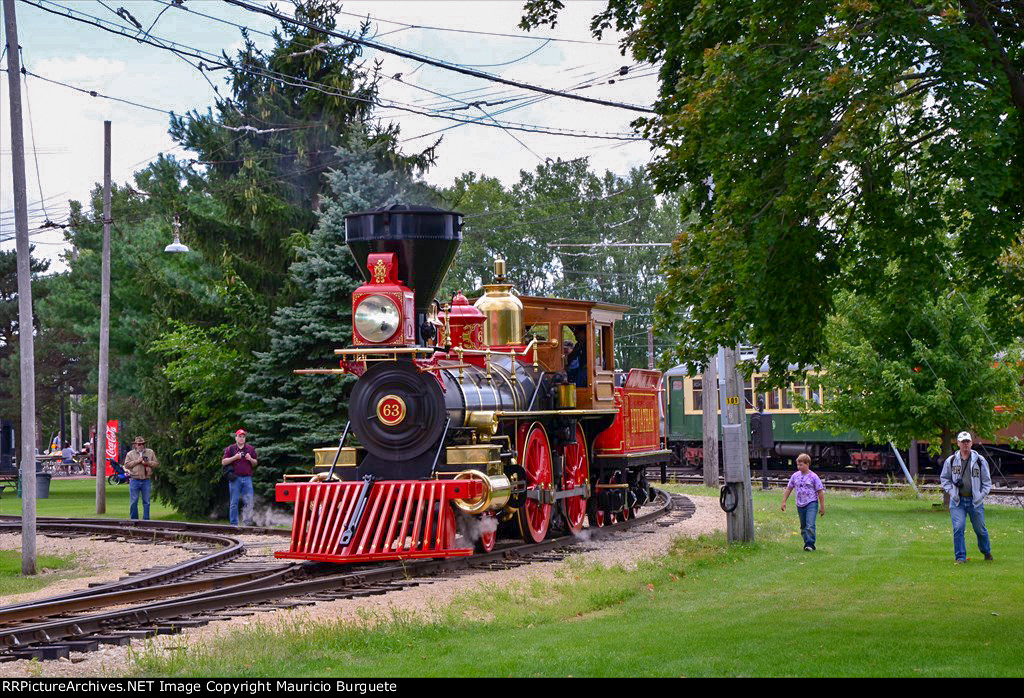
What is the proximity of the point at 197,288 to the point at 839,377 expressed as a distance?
68.9 feet

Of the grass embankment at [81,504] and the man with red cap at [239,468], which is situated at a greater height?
the man with red cap at [239,468]

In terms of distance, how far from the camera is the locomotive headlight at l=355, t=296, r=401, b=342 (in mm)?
13469

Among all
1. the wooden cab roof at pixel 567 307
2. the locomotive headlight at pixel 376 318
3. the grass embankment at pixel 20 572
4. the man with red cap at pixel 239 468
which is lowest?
the grass embankment at pixel 20 572

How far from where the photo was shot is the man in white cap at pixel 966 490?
539 inches

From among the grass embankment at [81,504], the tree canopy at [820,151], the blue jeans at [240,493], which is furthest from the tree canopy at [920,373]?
the grass embankment at [81,504]

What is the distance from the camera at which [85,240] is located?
53.2 meters

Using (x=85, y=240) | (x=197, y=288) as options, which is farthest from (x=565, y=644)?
(x=85, y=240)

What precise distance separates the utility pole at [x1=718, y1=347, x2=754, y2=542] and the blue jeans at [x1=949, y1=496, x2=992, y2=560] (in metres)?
3.09

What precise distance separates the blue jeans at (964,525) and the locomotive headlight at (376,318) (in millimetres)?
6651

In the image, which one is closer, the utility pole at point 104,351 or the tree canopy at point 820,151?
the tree canopy at point 820,151

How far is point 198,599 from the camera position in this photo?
10.9 m

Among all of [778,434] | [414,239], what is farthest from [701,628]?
[778,434]

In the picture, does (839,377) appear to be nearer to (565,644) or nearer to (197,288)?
(565,644)

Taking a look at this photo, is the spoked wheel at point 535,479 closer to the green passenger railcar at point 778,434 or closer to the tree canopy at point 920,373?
the tree canopy at point 920,373
